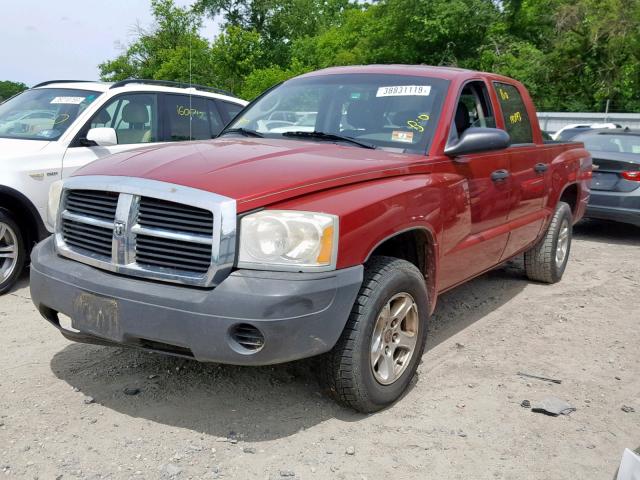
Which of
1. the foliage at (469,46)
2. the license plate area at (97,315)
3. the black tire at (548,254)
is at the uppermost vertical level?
the foliage at (469,46)

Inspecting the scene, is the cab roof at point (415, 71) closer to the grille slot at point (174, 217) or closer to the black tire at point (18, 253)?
the grille slot at point (174, 217)

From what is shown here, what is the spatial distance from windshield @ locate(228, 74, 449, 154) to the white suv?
197 centimetres

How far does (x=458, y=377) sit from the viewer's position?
3953 mm

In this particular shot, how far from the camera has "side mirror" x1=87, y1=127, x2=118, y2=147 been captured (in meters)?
5.70

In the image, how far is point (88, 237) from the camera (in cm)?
326

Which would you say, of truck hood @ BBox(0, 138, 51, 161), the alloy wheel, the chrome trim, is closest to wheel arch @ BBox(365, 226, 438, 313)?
the alloy wheel

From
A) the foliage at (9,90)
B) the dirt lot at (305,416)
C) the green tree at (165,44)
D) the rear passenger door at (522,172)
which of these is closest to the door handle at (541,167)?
the rear passenger door at (522,172)

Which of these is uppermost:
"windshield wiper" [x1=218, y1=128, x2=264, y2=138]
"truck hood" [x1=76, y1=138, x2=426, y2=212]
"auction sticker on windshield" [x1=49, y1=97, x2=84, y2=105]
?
"auction sticker on windshield" [x1=49, y1=97, x2=84, y2=105]

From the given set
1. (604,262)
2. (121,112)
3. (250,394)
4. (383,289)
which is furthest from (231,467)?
(604,262)

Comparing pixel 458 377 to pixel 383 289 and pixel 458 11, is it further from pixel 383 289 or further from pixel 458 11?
pixel 458 11

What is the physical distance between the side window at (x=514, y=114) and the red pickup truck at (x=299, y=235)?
66cm

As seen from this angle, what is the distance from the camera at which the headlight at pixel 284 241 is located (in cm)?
286

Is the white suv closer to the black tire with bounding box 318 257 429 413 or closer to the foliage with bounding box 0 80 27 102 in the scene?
the foliage with bounding box 0 80 27 102

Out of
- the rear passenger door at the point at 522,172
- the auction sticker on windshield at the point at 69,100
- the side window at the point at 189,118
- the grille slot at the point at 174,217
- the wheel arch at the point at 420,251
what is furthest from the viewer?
the side window at the point at 189,118
